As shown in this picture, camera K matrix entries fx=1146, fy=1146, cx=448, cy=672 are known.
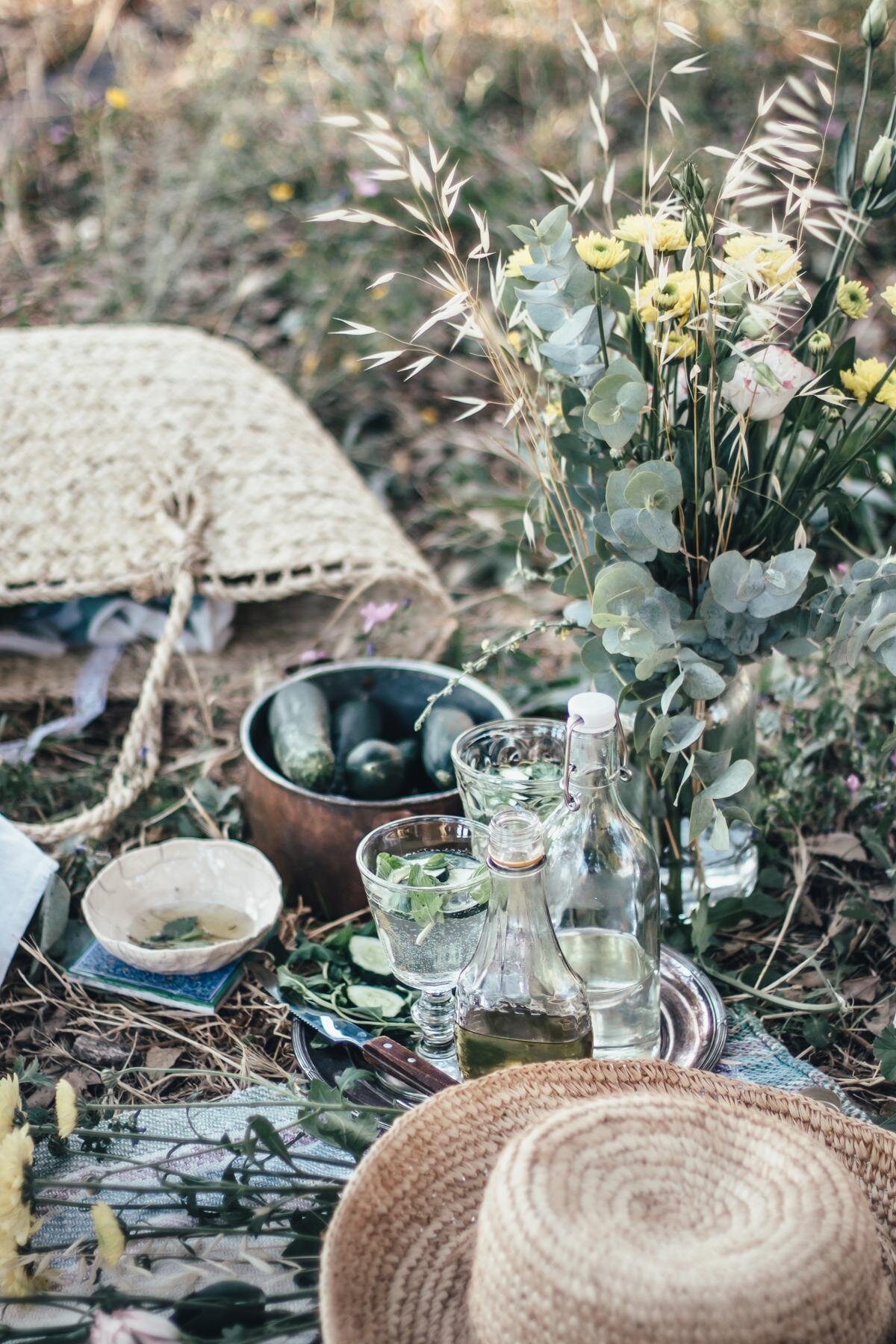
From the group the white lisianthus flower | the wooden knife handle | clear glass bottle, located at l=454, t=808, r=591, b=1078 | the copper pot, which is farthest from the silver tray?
the white lisianthus flower

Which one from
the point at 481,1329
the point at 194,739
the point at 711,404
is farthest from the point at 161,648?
the point at 481,1329

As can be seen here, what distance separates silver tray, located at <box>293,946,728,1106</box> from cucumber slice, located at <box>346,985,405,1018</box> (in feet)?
0.19

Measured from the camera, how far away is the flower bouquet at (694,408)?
986 mm

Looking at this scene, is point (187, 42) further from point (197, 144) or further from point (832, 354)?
point (832, 354)

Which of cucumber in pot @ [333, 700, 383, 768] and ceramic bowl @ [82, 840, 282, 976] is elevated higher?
cucumber in pot @ [333, 700, 383, 768]

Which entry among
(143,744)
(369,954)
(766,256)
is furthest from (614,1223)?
(143,744)

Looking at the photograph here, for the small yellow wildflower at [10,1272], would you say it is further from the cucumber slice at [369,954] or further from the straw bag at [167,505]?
the straw bag at [167,505]

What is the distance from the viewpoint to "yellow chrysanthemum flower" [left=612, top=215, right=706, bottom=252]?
0.98 metres

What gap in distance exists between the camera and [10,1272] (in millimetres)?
910

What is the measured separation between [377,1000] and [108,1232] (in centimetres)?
42

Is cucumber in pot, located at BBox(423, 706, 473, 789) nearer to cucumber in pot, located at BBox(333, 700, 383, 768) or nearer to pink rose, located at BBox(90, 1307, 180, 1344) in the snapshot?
cucumber in pot, located at BBox(333, 700, 383, 768)

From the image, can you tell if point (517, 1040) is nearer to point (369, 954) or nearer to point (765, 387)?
point (369, 954)

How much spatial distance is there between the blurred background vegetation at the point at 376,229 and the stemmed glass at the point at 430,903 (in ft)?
1.31

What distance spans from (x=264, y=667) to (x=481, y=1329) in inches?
57.5
